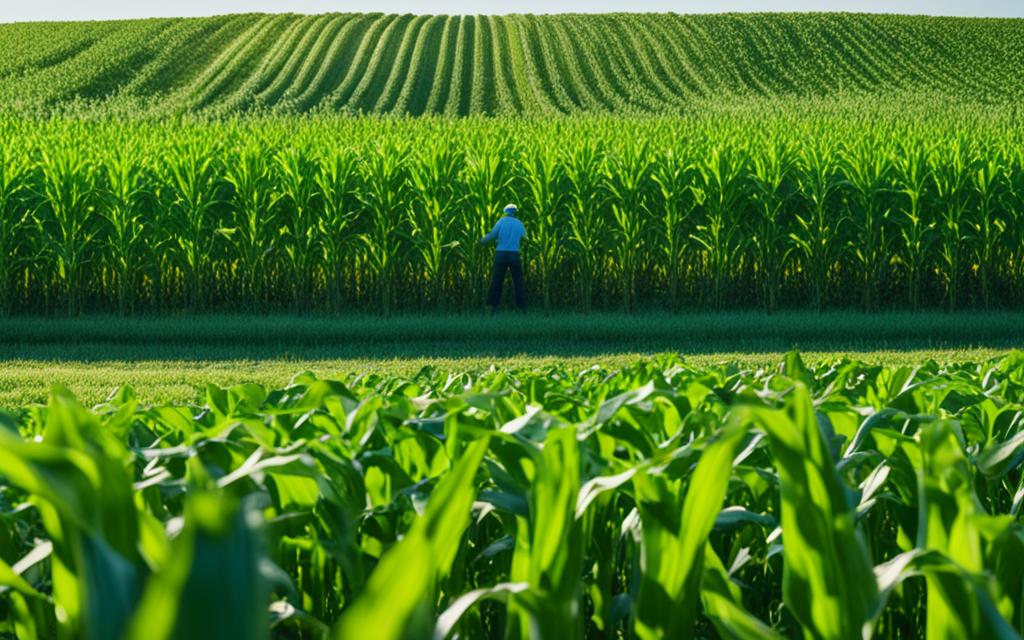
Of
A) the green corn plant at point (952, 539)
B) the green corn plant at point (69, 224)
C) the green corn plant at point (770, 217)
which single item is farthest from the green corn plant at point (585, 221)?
the green corn plant at point (952, 539)

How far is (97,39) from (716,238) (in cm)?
5332

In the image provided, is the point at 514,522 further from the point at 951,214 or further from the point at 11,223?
the point at 951,214

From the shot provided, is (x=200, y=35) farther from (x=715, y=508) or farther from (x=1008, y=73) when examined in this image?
(x=715, y=508)

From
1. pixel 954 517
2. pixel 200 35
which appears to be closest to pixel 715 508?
pixel 954 517

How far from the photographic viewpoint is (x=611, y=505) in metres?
2.53

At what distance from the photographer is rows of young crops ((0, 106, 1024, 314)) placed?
54.0 ft

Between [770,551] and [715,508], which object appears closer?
[715,508]

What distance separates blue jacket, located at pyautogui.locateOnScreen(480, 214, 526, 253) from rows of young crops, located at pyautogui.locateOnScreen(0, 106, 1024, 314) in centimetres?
87

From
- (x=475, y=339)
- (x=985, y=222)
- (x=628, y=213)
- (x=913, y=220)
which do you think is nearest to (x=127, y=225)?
(x=475, y=339)

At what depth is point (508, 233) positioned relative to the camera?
15773 millimetres

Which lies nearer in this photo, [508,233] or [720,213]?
[508,233]

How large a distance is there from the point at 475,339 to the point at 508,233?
153 centimetres

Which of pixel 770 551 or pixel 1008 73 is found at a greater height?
pixel 1008 73

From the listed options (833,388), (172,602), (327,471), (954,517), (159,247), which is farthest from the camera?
(159,247)
